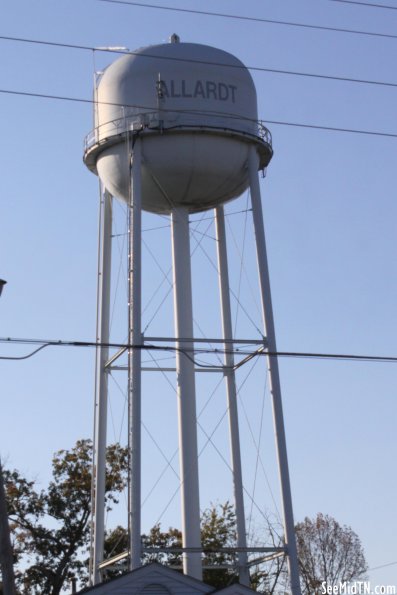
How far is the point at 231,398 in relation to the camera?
29.7 meters

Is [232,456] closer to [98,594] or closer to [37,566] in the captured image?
[98,594]

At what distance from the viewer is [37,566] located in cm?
4009

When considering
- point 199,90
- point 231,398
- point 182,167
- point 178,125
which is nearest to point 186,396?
point 231,398

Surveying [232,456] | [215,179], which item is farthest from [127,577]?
[215,179]

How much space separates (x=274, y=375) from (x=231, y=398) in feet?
8.18

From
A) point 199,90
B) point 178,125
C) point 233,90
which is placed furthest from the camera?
point 233,90

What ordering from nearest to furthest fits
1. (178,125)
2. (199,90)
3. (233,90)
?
(178,125) → (199,90) → (233,90)

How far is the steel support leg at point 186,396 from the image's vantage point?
28047 mm

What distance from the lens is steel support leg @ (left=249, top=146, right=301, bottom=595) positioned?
86.9 ft

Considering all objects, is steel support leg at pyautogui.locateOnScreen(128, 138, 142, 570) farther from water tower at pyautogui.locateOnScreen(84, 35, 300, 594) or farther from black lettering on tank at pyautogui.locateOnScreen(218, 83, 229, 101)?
black lettering on tank at pyautogui.locateOnScreen(218, 83, 229, 101)

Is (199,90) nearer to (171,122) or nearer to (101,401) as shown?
(171,122)

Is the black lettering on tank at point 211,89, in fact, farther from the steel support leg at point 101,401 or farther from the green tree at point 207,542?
the green tree at point 207,542

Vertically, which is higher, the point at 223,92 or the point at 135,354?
the point at 223,92

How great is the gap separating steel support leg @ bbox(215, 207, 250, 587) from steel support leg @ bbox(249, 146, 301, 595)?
1.10 meters
